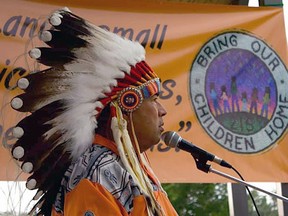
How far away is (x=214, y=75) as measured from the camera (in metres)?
3.77

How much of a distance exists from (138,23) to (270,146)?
1010 mm

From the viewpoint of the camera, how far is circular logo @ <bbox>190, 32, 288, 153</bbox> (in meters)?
3.72

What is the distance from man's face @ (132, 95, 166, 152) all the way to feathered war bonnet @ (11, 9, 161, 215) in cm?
3

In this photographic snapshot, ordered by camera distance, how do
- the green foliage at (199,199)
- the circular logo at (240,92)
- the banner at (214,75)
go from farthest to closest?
the green foliage at (199,199) < the circular logo at (240,92) < the banner at (214,75)

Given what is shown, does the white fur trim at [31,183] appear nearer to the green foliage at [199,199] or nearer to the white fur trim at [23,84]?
the white fur trim at [23,84]

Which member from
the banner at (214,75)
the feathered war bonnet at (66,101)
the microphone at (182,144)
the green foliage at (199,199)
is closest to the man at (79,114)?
the feathered war bonnet at (66,101)

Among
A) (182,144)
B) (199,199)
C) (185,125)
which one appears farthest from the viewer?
(199,199)

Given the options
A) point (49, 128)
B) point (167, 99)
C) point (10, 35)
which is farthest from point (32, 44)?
point (167, 99)

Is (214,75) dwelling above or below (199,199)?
above

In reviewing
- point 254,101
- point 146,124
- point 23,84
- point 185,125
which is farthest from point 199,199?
point 23,84

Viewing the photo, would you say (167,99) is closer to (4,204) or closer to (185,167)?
(185,167)

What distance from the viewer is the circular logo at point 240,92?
372 centimetres

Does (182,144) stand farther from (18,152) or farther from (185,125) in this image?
(185,125)

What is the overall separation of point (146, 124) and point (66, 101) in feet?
0.82
